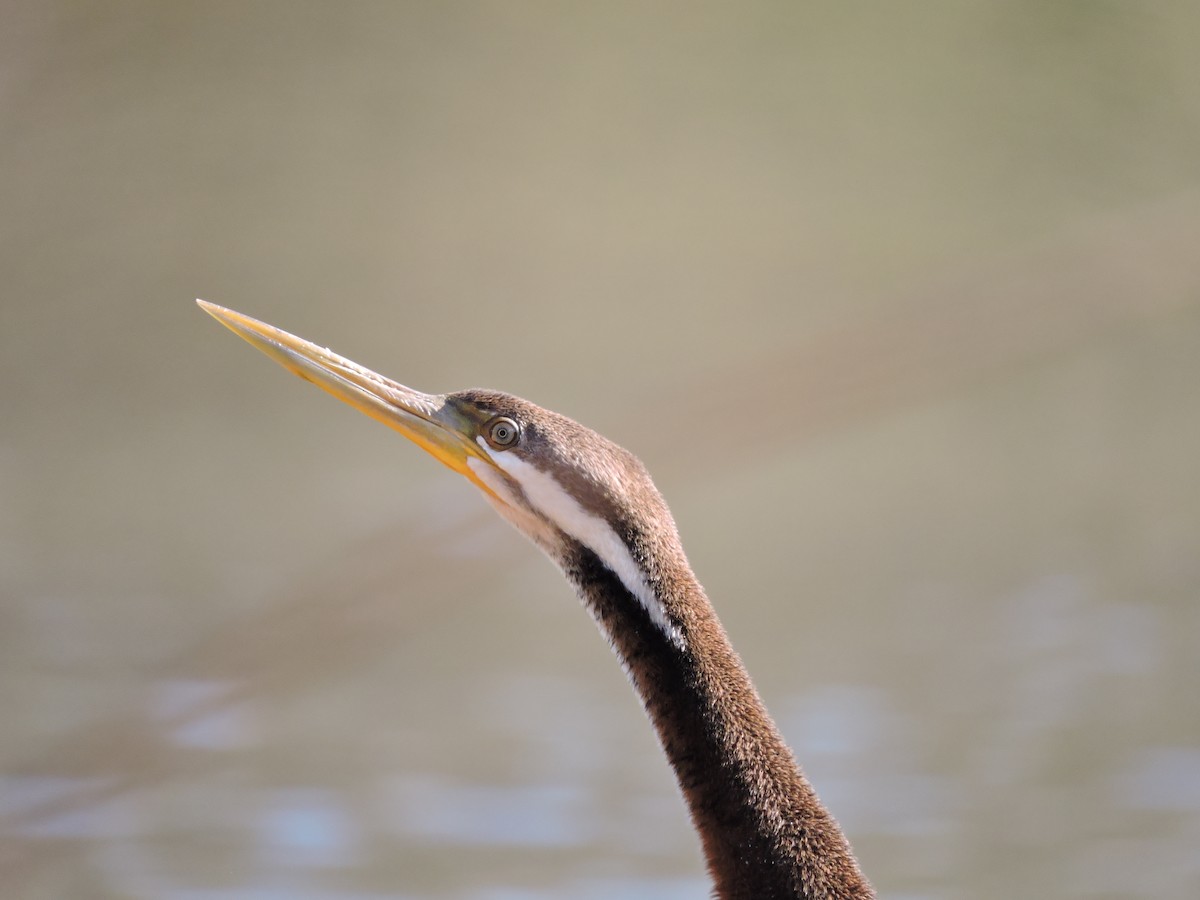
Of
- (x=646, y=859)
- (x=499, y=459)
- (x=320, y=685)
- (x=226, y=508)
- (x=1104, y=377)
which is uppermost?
(x=1104, y=377)

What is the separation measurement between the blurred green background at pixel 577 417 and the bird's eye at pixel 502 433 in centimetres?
31

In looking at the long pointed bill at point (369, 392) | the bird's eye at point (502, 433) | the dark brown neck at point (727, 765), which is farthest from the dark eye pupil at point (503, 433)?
the dark brown neck at point (727, 765)

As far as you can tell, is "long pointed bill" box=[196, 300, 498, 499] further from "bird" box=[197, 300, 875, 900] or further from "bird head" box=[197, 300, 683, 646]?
"bird" box=[197, 300, 875, 900]

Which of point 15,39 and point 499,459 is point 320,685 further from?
point 15,39

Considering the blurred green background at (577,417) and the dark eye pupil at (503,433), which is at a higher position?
the blurred green background at (577,417)

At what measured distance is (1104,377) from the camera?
1024cm

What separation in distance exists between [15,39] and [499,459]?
1305 millimetres

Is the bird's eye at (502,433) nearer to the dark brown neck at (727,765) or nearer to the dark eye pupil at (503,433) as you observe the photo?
the dark eye pupil at (503,433)

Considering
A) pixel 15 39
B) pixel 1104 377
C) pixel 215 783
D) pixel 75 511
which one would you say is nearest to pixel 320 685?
pixel 215 783

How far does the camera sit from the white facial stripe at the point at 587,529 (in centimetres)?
301

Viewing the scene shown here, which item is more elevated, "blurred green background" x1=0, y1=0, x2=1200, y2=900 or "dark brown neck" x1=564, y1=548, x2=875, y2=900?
"blurred green background" x1=0, y1=0, x2=1200, y2=900

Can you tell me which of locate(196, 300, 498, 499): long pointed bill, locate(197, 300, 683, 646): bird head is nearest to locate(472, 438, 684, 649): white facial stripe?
locate(197, 300, 683, 646): bird head

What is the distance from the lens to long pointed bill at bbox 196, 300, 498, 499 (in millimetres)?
3441

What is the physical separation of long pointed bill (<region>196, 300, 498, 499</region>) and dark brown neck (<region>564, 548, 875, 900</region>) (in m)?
0.55
